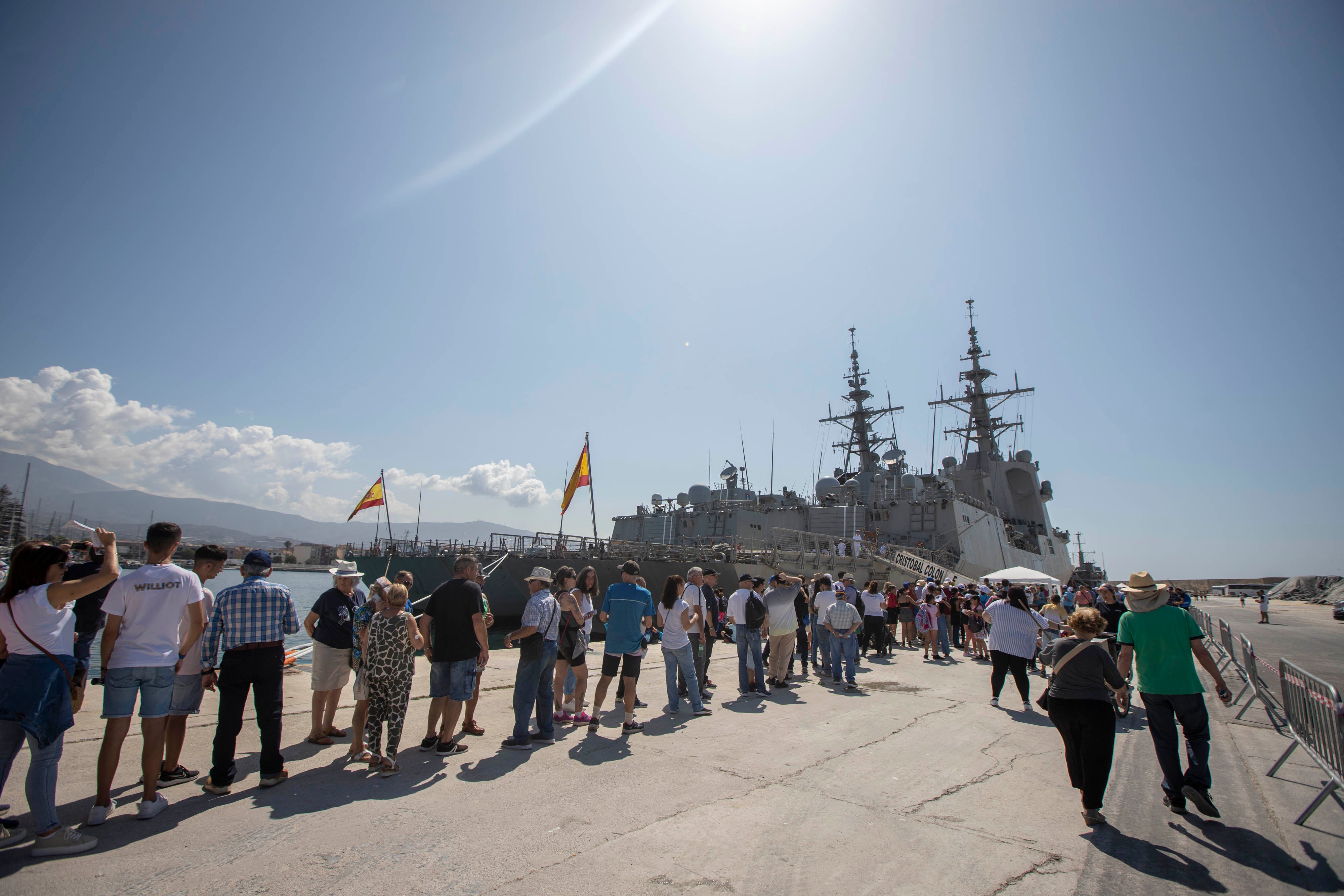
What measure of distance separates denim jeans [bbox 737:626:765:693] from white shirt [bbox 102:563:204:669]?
5691mm

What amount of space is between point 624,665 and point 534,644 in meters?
1.23

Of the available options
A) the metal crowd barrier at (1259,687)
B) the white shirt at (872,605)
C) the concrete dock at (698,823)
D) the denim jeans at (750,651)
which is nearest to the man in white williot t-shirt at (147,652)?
the concrete dock at (698,823)

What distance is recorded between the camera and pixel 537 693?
18.5 ft

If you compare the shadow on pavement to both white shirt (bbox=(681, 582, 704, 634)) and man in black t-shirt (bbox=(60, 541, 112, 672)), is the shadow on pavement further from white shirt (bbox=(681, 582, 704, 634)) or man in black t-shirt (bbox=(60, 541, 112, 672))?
man in black t-shirt (bbox=(60, 541, 112, 672))

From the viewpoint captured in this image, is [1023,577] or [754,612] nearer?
[754,612]

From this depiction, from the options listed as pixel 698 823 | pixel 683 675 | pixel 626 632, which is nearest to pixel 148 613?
pixel 698 823

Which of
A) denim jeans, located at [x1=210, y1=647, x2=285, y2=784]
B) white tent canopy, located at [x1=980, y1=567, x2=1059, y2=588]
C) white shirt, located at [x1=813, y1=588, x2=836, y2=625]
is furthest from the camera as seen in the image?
white tent canopy, located at [x1=980, y1=567, x2=1059, y2=588]

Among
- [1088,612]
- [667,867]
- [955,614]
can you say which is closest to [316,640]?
[667,867]

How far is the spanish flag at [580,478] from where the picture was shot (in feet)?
71.4

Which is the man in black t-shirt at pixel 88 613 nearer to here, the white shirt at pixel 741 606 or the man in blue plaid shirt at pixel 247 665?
the man in blue plaid shirt at pixel 247 665

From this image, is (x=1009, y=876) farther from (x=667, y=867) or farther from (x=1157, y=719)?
(x=1157, y=719)

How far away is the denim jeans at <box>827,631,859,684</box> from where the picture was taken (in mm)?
8305

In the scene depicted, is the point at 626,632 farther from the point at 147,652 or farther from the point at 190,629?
the point at 147,652

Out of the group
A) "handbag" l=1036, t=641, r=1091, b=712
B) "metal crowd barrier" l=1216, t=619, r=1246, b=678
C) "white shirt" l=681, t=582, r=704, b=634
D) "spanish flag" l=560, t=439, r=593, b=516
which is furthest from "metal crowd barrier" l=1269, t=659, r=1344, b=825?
"spanish flag" l=560, t=439, r=593, b=516
